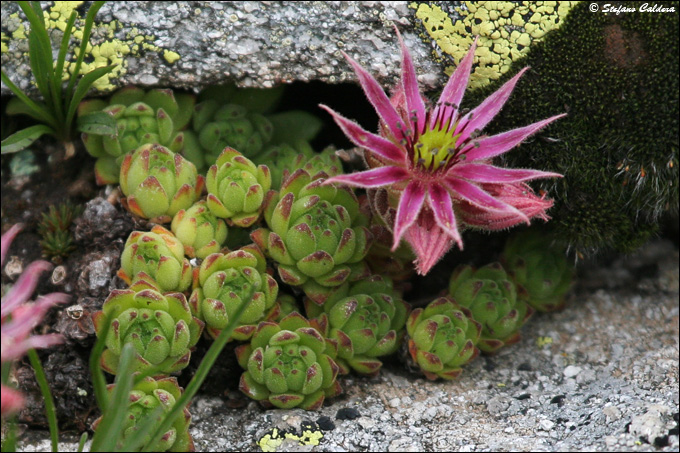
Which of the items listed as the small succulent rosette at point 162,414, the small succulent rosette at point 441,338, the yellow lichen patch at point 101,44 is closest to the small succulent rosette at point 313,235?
the small succulent rosette at point 441,338

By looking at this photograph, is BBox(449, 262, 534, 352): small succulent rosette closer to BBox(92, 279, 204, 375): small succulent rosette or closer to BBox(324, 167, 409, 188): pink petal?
BBox(324, 167, 409, 188): pink petal

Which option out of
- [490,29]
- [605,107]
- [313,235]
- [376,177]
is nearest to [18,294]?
[313,235]

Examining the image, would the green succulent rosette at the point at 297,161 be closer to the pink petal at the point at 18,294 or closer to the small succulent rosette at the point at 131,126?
the small succulent rosette at the point at 131,126

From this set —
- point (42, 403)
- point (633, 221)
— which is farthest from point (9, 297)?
point (633, 221)

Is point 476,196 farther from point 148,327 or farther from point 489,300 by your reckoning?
point 148,327

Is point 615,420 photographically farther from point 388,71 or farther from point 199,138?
point 199,138

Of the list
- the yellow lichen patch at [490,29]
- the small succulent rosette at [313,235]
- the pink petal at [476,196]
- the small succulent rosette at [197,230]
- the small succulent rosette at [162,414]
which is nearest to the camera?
the small succulent rosette at [162,414]
